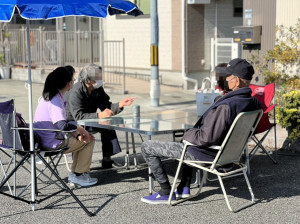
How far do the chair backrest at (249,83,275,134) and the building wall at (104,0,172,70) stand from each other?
852 centimetres

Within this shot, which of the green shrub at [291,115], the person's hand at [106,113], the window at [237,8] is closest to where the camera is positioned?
the person's hand at [106,113]

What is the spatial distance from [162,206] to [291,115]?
9.40ft

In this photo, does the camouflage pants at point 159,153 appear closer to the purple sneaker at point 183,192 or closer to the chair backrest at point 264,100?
the purple sneaker at point 183,192

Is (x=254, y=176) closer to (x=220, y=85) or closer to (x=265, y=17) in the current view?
(x=220, y=85)

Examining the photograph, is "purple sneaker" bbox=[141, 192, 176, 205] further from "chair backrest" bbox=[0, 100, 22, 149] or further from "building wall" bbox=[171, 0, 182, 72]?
"building wall" bbox=[171, 0, 182, 72]

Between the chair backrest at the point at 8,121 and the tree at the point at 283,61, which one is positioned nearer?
the chair backrest at the point at 8,121

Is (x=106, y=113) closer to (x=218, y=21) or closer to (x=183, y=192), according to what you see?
(x=183, y=192)

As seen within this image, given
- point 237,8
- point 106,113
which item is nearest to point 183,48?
point 237,8

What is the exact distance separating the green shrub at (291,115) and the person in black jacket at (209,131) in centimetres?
227

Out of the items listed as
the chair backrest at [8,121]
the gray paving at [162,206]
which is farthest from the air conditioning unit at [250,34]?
the chair backrest at [8,121]

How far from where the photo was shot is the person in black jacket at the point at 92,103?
6546 millimetres

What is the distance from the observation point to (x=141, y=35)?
16.6 m

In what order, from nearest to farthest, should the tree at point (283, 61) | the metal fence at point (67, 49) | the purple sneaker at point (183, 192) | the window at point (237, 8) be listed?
→ 1. the purple sneaker at point (183, 192)
2. the tree at point (283, 61)
3. the metal fence at point (67, 49)
4. the window at point (237, 8)

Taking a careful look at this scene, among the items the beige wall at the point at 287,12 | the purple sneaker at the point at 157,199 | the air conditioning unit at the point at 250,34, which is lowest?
the purple sneaker at the point at 157,199
